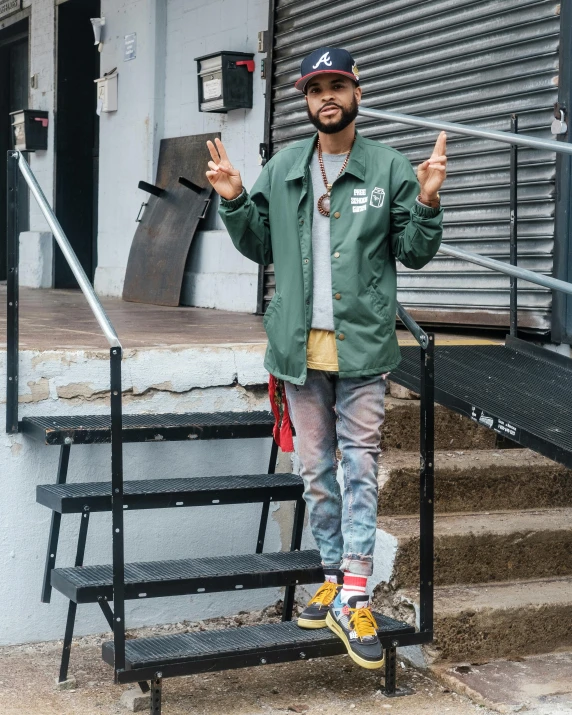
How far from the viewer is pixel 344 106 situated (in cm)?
330

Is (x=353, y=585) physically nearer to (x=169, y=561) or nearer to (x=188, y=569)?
(x=188, y=569)

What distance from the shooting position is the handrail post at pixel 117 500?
314cm

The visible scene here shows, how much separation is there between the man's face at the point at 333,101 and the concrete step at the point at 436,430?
143 centimetres

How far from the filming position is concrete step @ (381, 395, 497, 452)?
439 centimetres

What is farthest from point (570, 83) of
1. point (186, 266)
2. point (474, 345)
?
point (186, 266)

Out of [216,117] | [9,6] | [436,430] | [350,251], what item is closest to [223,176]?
[350,251]

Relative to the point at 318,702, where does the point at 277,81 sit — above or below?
above

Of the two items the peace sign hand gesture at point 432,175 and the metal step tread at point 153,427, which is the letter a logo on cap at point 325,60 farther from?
the metal step tread at point 153,427

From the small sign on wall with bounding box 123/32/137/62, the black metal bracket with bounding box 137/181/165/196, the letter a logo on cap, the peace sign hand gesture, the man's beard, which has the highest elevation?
the small sign on wall with bounding box 123/32/137/62

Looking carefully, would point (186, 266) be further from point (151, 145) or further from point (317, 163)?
point (317, 163)

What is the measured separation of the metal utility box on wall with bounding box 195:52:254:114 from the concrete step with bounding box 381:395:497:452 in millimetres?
3389

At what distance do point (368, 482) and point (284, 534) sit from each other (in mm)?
1441

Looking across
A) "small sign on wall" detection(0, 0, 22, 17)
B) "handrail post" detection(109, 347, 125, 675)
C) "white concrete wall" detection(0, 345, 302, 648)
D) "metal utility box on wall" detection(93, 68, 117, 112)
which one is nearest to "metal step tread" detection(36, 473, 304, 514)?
"white concrete wall" detection(0, 345, 302, 648)

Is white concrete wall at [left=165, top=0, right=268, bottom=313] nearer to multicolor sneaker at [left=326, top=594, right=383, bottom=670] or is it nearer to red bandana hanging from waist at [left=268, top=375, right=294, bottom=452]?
red bandana hanging from waist at [left=268, top=375, right=294, bottom=452]
